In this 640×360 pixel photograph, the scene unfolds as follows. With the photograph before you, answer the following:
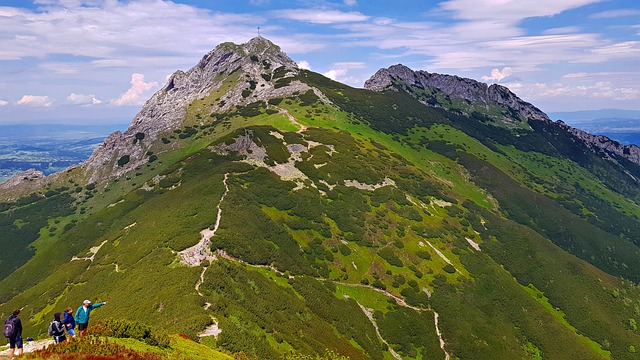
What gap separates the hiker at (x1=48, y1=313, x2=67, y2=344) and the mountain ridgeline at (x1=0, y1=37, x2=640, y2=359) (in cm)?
1553

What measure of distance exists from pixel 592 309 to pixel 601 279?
20906 millimetres

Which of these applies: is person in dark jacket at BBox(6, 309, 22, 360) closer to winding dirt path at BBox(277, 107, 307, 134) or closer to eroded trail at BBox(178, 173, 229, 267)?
eroded trail at BBox(178, 173, 229, 267)

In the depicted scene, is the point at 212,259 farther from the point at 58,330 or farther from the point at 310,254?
the point at 58,330

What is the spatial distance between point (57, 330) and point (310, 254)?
59.5m

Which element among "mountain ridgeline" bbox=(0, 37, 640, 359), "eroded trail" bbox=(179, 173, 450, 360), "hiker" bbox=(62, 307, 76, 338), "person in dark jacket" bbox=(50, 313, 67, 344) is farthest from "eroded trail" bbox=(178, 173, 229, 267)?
"person in dark jacket" bbox=(50, 313, 67, 344)

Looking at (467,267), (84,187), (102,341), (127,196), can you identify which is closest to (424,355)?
(467,267)

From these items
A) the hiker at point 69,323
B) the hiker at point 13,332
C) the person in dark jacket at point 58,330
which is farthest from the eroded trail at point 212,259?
the hiker at point 13,332

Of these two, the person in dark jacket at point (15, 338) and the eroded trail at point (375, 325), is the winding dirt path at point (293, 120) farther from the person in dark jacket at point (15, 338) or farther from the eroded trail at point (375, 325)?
the person in dark jacket at point (15, 338)

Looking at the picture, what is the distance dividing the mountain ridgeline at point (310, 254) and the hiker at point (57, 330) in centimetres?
1553

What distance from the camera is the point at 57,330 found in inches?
877

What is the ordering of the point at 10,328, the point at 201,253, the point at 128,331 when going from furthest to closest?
the point at 201,253 → the point at 128,331 → the point at 10,328

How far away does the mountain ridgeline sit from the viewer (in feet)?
179

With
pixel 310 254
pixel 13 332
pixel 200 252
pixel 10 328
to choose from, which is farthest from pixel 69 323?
pixel 310 254

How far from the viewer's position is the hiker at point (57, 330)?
21969mm
